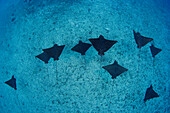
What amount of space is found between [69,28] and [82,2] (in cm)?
62

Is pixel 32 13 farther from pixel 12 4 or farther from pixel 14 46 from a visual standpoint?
pixel 12 4

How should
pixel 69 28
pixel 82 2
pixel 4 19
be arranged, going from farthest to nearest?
pixel 4 19, pixel 82 2, pixel 69 28

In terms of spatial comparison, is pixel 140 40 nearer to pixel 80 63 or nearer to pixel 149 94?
pixel 149 94

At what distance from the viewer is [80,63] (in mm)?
1574

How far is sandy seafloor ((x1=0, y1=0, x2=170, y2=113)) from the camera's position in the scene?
5.12 feet

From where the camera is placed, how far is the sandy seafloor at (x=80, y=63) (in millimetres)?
1561

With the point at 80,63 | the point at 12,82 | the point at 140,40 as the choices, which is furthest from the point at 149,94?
the point at 12,82

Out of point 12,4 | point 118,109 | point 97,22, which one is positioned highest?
point 12,4

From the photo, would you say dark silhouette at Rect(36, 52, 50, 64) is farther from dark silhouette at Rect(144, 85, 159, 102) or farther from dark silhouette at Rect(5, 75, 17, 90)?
dark silhouette at Rect(144, 85, 159, 102)

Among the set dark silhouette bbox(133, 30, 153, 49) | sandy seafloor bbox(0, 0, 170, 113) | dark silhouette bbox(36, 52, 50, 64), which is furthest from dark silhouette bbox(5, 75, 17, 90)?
dark silhouette bbox(133, 30, 153, 49)

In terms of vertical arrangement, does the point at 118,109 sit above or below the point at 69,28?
below

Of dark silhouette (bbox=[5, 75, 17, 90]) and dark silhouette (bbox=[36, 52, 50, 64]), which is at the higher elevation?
dark silhouette (bbox=[36, 52, 50, 64])

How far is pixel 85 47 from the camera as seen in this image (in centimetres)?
153

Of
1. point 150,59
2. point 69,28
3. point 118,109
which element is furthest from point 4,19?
point 150,59
